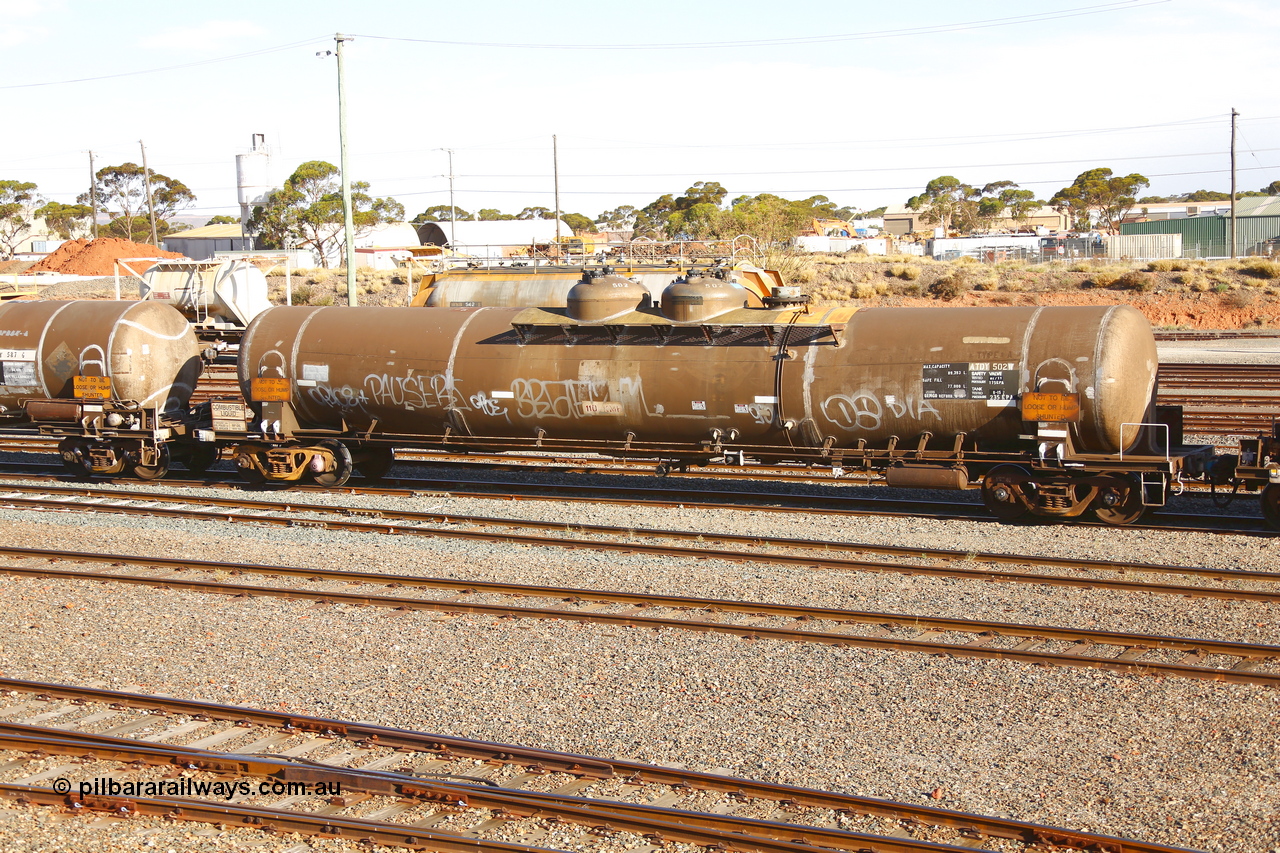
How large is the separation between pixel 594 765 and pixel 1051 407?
943cm

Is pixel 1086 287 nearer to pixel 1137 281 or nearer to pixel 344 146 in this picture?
pixel 1137 281

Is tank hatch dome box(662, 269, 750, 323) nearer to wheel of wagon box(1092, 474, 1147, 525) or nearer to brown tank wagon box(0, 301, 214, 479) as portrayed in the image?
wheel of wagon box(1092, 474, 1147, 525)

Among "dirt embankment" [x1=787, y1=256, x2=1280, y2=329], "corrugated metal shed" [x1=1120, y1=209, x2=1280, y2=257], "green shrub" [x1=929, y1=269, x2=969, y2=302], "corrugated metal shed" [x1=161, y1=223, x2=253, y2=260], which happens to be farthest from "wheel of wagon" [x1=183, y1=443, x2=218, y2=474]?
"corrugated metal shed" [x1=161, y1=223, x2=253, y2=260]

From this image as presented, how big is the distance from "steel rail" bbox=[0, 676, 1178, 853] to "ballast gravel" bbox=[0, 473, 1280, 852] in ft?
1.26

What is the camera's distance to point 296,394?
62.4ft

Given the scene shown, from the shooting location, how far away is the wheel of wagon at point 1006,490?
50.2ft

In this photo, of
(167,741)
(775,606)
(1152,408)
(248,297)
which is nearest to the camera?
(167,741)

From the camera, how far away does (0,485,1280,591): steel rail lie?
12836 mm

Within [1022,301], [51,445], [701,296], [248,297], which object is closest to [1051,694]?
[701,296]

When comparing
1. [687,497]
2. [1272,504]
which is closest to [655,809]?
[687,497]

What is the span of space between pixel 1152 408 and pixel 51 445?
23603 mm

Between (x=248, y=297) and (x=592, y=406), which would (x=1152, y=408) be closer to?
(x=592, y=406)

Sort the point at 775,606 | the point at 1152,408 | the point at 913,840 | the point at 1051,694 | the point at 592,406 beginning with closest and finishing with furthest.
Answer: the point at 913,840 → the point at 1051,694 → the point at 775,606 → the point at 1152,408 → the point at 592,406

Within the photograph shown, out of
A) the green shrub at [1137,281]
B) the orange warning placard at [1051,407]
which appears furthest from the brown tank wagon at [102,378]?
the green shrub at [1137,281]
